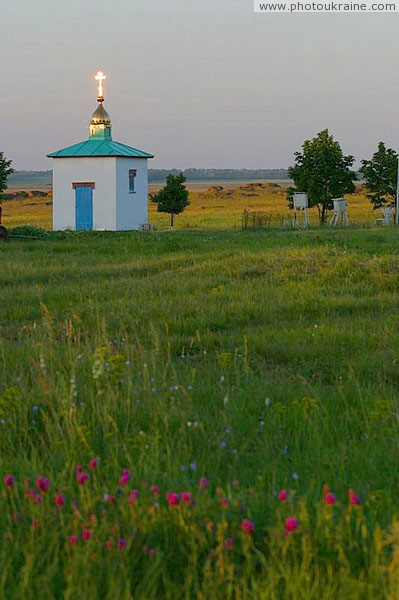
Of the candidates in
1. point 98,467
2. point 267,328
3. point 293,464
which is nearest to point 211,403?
point 293,464

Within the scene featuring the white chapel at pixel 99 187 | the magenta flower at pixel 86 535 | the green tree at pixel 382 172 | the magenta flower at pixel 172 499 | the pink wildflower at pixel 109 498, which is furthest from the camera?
the green tree at pixel 382 172

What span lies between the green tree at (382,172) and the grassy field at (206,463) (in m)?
32.6

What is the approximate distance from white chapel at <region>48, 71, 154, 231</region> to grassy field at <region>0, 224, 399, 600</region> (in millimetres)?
26292

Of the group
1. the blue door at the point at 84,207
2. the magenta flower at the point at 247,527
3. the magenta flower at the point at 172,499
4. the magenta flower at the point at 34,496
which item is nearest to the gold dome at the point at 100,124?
the blue door at the point at 84,207

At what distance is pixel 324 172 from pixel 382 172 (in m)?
2.78

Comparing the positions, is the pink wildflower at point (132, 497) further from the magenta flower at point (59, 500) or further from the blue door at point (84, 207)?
the blue door at point (84, 207)

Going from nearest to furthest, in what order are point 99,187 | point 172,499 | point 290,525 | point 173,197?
1. point 290,525
2. point 172,499
3. point 99,187
4. point 173,197

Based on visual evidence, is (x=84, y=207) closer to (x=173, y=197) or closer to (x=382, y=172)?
(x=173, y=197)

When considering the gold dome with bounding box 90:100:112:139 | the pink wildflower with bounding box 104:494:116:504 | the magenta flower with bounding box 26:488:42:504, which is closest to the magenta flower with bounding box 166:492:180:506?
the pink wildflower with bounding box 104:494:116:504

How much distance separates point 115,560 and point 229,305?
24.9 feet

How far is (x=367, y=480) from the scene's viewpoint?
437 cm

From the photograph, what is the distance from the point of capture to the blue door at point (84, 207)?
3628 cm

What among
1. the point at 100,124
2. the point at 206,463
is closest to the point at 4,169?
the point at 100,124

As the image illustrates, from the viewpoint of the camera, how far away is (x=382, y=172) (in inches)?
1639
